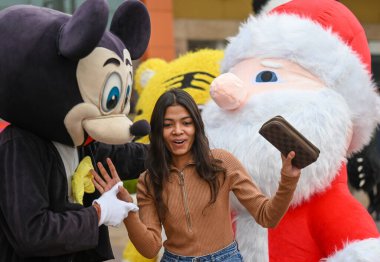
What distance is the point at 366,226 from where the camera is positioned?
2.49m

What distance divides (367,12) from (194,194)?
1082cm

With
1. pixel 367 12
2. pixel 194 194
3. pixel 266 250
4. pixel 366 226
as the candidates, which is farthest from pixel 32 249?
pixel 367 12

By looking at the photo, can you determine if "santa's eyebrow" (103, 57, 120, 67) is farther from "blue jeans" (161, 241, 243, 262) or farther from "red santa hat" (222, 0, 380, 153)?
"red santa hat" (222, 0, 380, 153)

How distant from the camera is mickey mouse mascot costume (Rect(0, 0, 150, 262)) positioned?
1.92 metres

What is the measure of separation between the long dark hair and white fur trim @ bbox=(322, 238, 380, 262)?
2.19 feet

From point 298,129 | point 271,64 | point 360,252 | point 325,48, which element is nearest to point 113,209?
point 298,129

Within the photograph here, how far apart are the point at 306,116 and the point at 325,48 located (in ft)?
1.28

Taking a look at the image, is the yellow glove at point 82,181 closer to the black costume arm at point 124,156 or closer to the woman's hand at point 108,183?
the woman's hand at point 108,183

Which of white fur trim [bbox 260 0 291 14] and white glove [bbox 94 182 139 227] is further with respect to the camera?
white fur trim [bbox 260 0 291 14]

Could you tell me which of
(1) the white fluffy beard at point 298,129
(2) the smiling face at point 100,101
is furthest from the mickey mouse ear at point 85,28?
(1) the white fluffy beard at point 298,129

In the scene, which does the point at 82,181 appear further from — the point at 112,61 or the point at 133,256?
the point at 133,256

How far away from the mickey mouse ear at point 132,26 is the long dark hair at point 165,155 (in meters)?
0.34

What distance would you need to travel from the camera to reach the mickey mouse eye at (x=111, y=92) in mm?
2109

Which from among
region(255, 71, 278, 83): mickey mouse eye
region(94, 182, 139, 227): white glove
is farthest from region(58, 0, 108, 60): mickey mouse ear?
region(255, 71, 278, 83): mickey mouse eye
